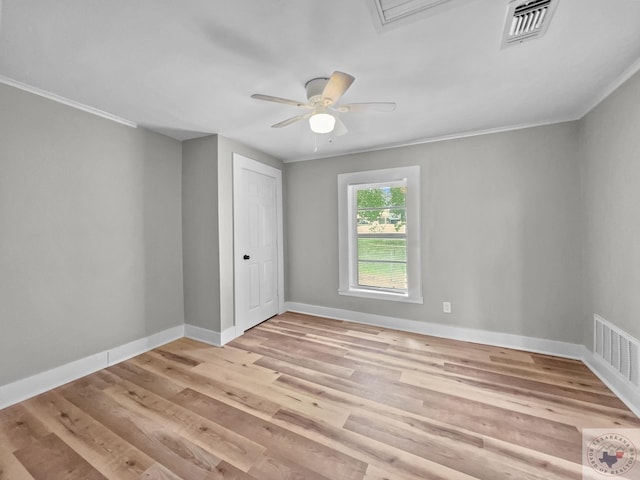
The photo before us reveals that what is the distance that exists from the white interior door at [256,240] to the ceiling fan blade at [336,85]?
6.04ft

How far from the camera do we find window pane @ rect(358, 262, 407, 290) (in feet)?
11.5

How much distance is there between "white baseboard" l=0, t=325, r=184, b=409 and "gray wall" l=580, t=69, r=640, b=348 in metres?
4.28

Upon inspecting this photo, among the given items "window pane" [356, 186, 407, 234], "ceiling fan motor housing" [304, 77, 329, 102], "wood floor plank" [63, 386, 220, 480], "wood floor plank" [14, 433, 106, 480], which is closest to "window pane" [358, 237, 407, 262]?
"window pane" [356, 186, 407, 234]

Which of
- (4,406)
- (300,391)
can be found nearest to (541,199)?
(300,391)

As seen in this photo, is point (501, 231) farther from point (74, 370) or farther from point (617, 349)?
point (74, 370)

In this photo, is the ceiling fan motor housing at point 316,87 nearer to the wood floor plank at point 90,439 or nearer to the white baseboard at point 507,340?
the wood floor plank at point 90,439

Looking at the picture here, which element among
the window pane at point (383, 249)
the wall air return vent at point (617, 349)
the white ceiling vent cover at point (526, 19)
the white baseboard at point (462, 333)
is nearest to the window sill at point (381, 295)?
the white baseboard at point (462, 333)

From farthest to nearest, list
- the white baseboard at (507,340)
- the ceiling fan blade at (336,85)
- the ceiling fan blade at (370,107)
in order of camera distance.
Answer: the white baseboard at (507,340)
the ceiling fan blade at (370,107)
the ceiling fan blade at (336,85)

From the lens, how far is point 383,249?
3.61 m

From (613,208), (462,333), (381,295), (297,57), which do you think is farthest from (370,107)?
(462,333)

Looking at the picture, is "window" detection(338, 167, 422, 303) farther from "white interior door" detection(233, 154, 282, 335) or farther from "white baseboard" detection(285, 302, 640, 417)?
"white interior door" detection(233, 154, 282, 335)

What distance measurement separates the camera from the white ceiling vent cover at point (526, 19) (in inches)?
50.8

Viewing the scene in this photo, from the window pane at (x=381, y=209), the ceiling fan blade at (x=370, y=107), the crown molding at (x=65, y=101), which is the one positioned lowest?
the window pane at (x=381, y=209)

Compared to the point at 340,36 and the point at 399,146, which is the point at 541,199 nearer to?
the point at 399,146
